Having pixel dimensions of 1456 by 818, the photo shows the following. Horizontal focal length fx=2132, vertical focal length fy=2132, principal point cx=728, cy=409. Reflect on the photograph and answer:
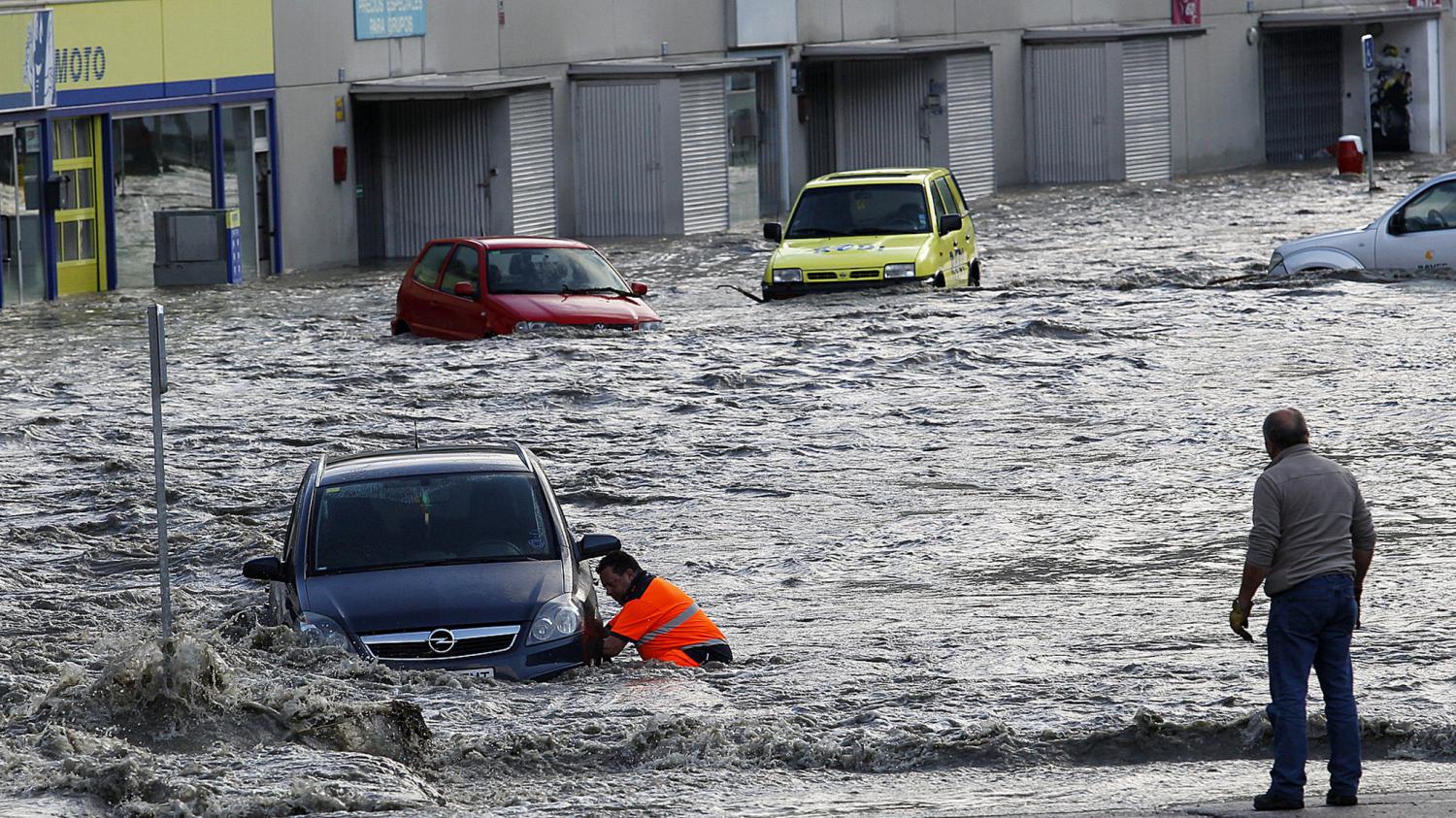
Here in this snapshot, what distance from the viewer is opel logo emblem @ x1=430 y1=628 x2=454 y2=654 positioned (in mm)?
10344

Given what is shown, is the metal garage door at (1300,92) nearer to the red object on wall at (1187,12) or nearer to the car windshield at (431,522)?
the red object on wall at (1187,12)

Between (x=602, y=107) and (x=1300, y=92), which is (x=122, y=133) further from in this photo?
(x=1300, y=92)

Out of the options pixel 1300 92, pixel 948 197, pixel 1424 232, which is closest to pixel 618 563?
pixel 948 197

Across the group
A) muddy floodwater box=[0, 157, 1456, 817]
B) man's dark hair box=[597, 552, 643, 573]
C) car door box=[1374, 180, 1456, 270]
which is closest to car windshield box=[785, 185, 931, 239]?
muddy floodwater box=[0, 157, 1456, 817]

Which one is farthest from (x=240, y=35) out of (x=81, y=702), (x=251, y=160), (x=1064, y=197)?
(x=81, y=702)

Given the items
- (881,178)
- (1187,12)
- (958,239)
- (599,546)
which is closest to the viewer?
(599,546)

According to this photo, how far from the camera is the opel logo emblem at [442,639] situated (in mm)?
10344

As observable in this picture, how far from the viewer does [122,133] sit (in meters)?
30.7

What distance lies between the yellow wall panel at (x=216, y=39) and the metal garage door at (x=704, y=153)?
804 centimetres

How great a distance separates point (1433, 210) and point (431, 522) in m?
16.8

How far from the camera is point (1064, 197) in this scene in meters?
43.1

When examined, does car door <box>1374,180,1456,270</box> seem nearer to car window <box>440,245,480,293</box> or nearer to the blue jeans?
car window <box>440,245,480,293</box>

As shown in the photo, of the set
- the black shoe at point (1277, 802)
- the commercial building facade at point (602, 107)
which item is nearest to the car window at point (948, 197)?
the commercial building facade at point (602, 107)

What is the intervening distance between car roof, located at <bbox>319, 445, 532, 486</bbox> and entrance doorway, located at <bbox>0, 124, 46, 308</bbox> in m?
17.9
